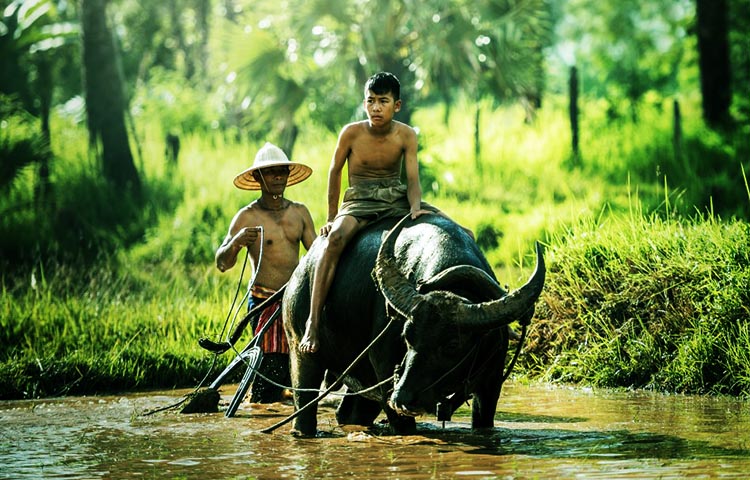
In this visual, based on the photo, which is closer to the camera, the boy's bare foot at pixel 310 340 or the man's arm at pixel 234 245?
the boy's bare foot at pixel 310 340

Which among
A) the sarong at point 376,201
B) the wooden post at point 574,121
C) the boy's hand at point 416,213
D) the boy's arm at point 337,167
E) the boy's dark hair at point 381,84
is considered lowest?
the boy's hand at point 416,213

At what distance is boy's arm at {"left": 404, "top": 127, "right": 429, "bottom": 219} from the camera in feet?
21.6

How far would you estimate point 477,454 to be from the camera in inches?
237

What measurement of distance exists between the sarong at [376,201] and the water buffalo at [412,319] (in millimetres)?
74

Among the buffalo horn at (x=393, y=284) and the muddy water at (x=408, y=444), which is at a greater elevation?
the buffalo horn at (x=393, y=284)

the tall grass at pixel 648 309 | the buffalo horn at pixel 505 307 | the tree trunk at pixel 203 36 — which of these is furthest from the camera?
the tree trunk at pixel 203 36

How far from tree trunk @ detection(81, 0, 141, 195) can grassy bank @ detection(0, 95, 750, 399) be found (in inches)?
16.6

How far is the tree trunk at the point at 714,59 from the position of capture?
19766 millimetres

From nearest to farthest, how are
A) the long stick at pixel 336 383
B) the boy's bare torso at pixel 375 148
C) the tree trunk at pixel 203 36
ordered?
the long stick at pixel 336 383, the boy's bare torso at pixel 375 148, the tree trunk at pixel 203 36

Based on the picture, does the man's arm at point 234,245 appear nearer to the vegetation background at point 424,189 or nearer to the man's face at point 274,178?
the man's face at point 274,178

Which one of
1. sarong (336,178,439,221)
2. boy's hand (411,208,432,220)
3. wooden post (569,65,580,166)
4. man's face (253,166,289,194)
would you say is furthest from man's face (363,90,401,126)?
wooden post (569,65,580,166)

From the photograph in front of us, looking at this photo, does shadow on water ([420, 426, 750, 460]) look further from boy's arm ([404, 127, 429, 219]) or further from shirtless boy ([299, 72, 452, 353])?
boy's arm ([404, 127, 429, 219])

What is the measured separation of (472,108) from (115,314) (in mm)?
15266

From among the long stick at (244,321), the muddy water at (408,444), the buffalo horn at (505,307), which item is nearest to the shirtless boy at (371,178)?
the muddy water at (408,444)
